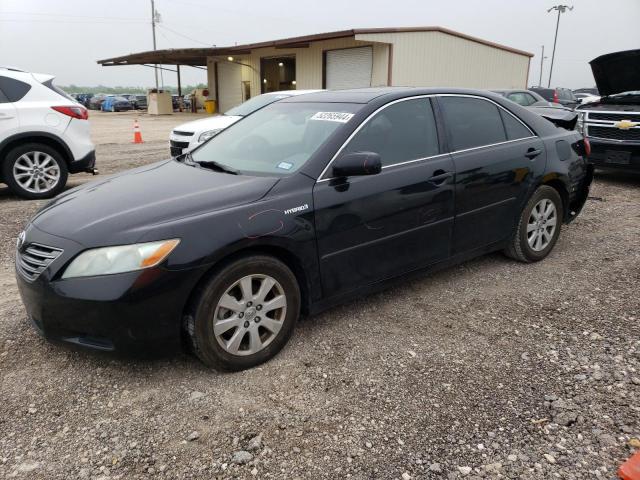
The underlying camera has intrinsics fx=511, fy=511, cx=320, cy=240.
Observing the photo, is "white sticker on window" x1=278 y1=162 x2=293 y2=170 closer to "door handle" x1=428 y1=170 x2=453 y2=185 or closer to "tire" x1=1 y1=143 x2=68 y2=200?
"door handle" x1=428 y1=170 x2=453 y2=185

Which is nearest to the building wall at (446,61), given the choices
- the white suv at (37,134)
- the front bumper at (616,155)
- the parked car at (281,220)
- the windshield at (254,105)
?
the windshield at (254,105)

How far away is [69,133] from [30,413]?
17.8ft

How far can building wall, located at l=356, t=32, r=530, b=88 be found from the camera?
64.3 ft

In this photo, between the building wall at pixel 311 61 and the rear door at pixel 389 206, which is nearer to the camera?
the rear door at pixel 389 206

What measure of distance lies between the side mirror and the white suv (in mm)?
5423

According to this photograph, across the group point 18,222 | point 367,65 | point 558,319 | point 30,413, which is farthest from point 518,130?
point 367,65

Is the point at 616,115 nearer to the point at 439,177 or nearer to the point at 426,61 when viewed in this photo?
the point at 439,177

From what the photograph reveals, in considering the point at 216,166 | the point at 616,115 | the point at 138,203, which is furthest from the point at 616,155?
the point at 138,203

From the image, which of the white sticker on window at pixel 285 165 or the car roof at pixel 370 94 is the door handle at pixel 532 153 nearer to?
the car roof at pixel 370 94

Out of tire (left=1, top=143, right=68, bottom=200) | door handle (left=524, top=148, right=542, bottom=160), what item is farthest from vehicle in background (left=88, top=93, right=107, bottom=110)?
door handle (left=524, top=148, right=542, bottom=160)

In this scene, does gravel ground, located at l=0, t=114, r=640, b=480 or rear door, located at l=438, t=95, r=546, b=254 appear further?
rear door, located at l=438, t=95, r=546, b=254

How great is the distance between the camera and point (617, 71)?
28.3 ft

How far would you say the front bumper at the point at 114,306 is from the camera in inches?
99.7

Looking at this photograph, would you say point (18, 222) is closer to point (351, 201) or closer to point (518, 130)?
point (351, 201)
